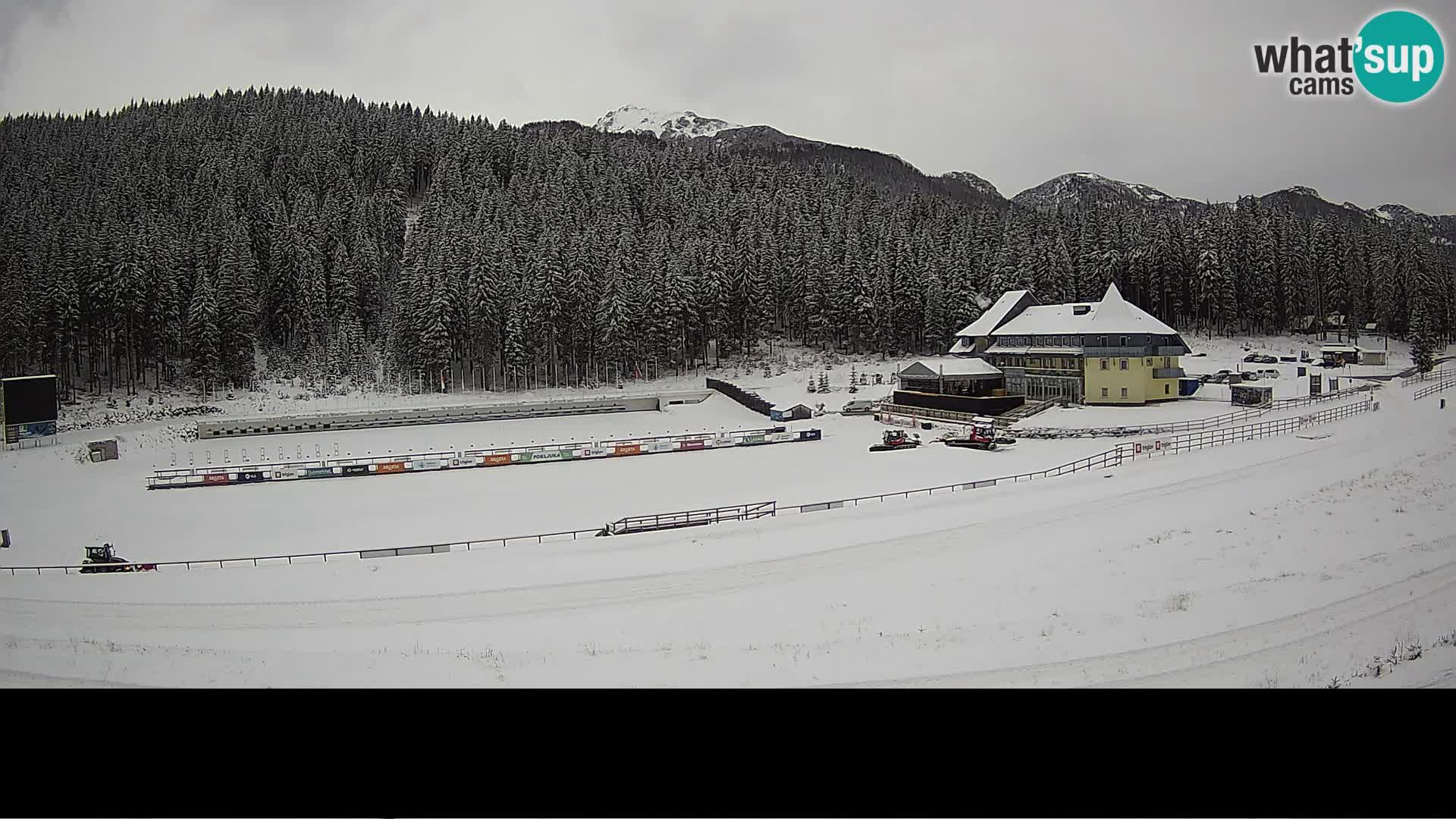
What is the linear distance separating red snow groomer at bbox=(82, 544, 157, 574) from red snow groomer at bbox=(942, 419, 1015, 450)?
54.7 feet

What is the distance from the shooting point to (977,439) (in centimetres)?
1986

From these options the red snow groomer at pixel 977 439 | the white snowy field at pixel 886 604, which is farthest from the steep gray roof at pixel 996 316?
the white snowy field at pixel 886 604

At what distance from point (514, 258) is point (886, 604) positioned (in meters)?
37.0

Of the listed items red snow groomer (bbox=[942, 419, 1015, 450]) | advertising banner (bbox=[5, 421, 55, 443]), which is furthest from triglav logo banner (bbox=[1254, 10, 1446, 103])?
red snow groomer (bbox=[942, 419, 1015, 450])

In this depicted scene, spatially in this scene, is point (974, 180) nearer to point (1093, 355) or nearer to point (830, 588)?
point (830, 588)

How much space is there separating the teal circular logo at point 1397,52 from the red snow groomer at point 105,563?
36.9ft

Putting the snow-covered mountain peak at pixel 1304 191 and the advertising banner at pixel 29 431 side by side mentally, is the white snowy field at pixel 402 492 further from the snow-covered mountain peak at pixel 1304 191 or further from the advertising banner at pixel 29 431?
the snow-covered mountain peak at pixel 1304 191

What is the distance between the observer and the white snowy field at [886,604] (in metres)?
3.74

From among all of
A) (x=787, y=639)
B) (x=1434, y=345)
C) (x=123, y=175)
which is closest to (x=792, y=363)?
(x=123, y=175)

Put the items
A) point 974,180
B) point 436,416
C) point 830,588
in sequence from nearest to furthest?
1. point 830,588
2. point 974,180
3. point 436,416

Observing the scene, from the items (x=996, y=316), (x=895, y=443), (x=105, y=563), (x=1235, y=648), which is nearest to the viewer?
(x=1235, y=648)

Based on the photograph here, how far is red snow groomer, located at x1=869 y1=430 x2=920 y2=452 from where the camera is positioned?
20.1 metres

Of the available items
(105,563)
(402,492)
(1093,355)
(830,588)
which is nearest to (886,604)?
(830,588)

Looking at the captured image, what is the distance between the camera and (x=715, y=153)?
6981cm
